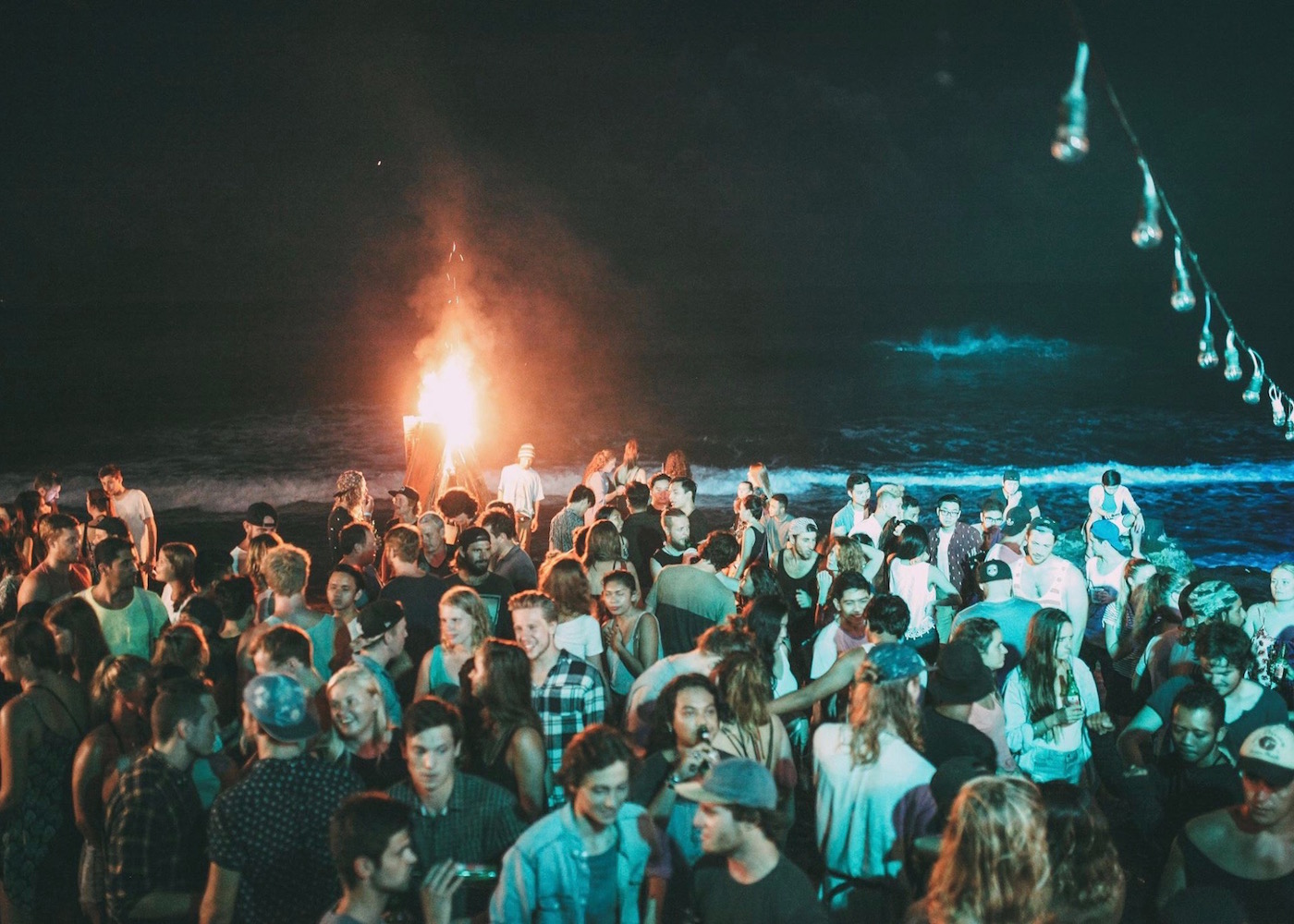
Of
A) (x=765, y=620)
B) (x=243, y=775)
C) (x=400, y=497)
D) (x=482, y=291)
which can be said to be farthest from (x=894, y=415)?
(x=482, y=291)

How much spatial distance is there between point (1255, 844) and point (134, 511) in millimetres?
9450

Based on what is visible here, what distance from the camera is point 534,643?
501 cm

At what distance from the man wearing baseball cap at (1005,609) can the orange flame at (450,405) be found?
6.22 metres

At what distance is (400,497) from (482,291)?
3608 inches

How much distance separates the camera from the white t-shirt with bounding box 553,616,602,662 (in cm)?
588

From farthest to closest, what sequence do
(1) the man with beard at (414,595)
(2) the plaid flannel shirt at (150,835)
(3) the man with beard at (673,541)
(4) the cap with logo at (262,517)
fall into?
1. (4) the cap with logo at (262,517)
2. (3) the man with beard at (673,541)
3. (1) the man with beard at (414,595)
4. (2) the plaid flannel shirt at (150,835)

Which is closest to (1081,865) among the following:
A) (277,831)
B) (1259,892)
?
(1259,892)

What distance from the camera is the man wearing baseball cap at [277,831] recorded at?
141 inches

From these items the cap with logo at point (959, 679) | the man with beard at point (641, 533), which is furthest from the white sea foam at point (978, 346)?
the cap with logo at point (959, 679)

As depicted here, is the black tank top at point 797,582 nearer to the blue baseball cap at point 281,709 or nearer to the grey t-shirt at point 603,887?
the grey t-shirt at point 603,887

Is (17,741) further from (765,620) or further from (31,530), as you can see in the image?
(31,530)

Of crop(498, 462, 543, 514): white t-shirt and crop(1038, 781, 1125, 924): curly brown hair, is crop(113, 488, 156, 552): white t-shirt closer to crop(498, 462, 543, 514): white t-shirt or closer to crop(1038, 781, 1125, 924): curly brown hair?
crop(498, 462, 543, 514): white t-shirt

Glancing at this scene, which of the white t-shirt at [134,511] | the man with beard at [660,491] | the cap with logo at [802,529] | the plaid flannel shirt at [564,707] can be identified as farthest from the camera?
the man with beard at [660,491]

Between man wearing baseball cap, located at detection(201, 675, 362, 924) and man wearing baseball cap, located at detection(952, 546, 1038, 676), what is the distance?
3994mm
